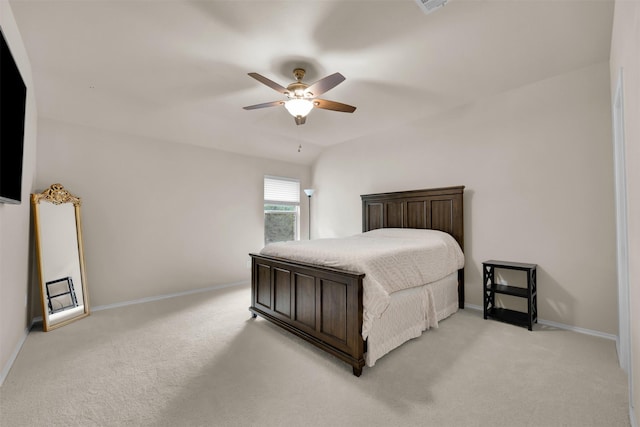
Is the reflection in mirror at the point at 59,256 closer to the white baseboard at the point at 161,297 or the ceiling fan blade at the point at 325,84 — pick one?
the white baseboard at the point at 161,297

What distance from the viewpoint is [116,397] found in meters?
1.92

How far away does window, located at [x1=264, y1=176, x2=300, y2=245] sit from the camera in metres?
5.58

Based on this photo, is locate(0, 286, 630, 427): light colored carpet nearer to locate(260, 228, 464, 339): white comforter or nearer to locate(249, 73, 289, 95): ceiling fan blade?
locate(260, 228, 464, 339): white comforter

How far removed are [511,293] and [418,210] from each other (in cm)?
156

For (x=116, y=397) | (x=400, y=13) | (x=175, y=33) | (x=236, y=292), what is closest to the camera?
(x=116, y=397)

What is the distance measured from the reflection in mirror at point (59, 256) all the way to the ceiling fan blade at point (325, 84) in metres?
3.19

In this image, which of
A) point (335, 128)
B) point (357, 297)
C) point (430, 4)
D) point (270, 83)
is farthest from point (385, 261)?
point (335, 128)

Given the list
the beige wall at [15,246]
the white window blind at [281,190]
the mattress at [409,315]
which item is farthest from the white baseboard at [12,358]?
the white window blind at [281,190]

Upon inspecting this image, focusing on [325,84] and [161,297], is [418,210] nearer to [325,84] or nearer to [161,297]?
[325,84]

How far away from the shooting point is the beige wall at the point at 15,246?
6.77ft

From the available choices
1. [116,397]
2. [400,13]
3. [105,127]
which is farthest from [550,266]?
[105,127]

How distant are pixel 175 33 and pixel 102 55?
84cm

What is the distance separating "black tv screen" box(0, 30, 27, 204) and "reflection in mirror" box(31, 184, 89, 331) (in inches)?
51.8

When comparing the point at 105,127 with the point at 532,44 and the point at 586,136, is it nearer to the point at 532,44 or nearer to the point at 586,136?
the point at 532,44
